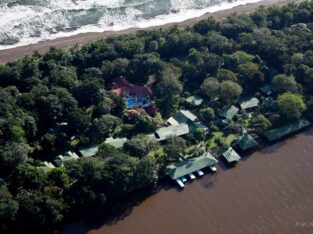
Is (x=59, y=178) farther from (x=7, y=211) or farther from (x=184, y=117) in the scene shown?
(x=184, y=117)

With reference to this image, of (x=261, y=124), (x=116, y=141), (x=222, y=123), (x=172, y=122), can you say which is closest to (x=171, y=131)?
(x=172, y=122)

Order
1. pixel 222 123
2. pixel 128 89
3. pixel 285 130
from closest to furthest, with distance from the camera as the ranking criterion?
pixel 222 123
pixel 285 130
pixel 128 89

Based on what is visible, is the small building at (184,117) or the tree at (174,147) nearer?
the tree at (174,147)

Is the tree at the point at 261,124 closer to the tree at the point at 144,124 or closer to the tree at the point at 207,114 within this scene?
the tree at the point at 207,114

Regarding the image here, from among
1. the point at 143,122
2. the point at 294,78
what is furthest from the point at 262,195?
the point at 294,78

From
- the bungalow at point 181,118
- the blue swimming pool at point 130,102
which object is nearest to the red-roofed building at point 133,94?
the blue swimming pool at point 130,102

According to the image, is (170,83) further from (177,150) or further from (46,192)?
(46,192)
